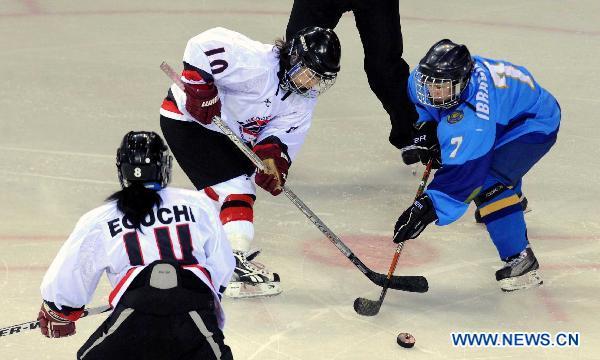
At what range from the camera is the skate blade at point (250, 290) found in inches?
157

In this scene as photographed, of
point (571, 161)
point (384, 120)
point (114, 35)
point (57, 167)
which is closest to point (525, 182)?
point (571, 161)

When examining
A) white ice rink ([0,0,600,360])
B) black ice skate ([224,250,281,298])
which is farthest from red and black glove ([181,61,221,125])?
white ice rink ([0,0,600,360])

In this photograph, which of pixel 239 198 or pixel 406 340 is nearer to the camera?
pixel 406 340

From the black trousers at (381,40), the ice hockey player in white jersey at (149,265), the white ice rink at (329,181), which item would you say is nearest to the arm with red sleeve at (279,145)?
the white ice rink at (329,181)

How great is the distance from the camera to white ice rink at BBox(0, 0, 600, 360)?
385cm

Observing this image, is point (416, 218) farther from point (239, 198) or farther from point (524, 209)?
point (524, 209)

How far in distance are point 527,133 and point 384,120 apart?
5.36ft

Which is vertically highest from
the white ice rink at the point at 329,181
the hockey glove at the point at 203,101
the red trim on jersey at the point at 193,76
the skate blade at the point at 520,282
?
the red trim on jersey at the point at 193,76

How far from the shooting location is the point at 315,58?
383 centimetres

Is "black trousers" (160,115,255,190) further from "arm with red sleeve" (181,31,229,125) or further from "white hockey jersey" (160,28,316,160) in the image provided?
"arm with red sleeve" (181,31,229,125)

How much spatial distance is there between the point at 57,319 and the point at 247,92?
50.5 inches

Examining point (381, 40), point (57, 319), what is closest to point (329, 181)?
point (381, 40)

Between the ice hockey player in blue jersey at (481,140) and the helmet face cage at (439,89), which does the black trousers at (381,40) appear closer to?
the ice hockey player in blue jersey at (481,140)

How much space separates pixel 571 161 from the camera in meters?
5.24
